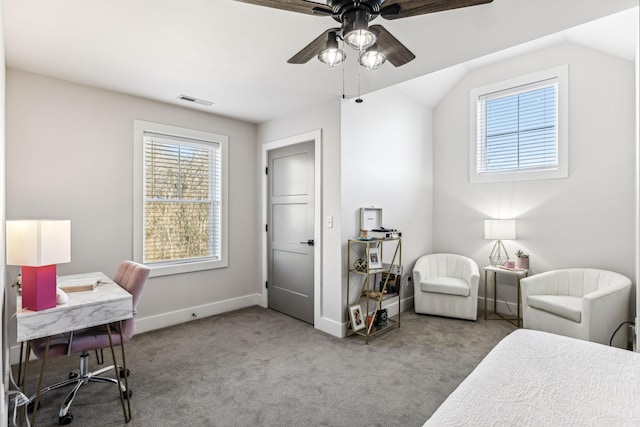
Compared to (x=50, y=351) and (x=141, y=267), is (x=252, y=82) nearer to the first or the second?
(x=141, y=267)

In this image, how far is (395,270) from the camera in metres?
3.50

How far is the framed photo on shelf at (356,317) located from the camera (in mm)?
3322

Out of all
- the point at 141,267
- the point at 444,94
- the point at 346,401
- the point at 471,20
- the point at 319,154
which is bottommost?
the point at 346,401

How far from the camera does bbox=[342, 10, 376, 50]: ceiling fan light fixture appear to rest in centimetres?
140

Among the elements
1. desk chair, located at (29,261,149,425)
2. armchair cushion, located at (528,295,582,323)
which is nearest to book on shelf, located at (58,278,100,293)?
desk chair, located at (29,261,149,425)

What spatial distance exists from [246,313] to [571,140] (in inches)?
171

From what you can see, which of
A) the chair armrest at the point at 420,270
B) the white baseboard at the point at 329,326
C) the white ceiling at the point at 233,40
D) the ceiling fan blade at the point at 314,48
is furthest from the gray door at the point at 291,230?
the ceiling fan blade at the point at 314,48

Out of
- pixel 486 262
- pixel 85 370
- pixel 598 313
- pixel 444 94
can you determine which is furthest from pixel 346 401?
pixel 444 94

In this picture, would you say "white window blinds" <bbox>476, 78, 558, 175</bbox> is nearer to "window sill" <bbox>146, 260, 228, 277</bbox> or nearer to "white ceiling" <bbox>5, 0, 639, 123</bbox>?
"white ceiling" <bbox>5, 0, 639, 123</bbox>

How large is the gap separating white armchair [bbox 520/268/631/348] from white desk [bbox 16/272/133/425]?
3652 mm

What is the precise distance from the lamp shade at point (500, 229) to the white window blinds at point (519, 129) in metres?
0.73

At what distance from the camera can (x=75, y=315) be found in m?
1.86

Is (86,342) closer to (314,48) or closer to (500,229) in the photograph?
(314,48)

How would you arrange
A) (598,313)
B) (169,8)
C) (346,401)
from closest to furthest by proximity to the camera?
1. (169,8)
2. (346,401)
3. (598,313)
